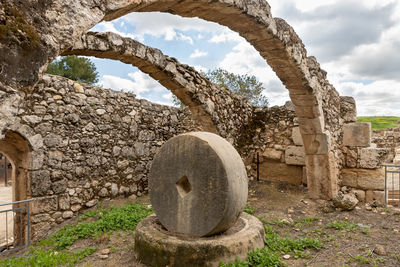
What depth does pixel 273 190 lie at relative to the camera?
21.9 ft

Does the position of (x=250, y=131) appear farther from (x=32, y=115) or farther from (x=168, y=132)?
(x=32, y=115)

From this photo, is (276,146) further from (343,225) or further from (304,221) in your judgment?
(343,225)

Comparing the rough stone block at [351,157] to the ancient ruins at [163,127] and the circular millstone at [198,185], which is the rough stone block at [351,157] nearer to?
the ancient ruins at [163,127]

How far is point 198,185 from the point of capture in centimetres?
296

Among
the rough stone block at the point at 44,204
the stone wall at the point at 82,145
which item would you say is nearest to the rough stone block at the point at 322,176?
the stone wall at the point at 82,145

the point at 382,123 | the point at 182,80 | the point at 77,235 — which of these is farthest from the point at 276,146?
the point at 382,123

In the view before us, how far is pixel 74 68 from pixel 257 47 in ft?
54.3

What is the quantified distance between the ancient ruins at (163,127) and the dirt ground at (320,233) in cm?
63

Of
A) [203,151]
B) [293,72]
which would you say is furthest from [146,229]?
[293,72]

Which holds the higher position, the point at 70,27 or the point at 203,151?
the point at 70,27

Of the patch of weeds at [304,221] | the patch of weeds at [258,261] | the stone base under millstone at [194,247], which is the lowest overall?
the patch of weeds at [304,221]

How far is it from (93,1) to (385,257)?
4088 mm

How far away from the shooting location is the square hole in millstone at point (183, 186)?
3.11 meters

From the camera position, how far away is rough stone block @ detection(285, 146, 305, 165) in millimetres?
6840
